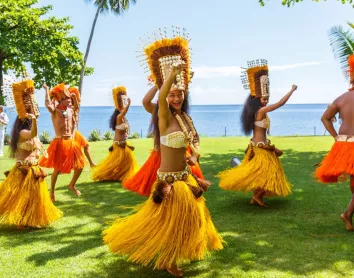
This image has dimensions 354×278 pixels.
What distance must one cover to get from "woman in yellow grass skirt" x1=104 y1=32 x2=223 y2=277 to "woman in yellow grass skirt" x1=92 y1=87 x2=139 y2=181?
12.8 ft

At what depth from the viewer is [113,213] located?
16.5ft

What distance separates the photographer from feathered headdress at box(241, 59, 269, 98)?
516 cm

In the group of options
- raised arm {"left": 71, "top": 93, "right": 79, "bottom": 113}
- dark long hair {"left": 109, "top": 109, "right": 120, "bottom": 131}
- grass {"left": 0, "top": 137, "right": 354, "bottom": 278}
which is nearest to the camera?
grass {"left": 0, "top": 137, "right": 354, "bottom": 278}

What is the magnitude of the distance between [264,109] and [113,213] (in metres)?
2.19

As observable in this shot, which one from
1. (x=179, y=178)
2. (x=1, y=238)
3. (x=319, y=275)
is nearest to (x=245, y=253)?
(x=319, y=275)

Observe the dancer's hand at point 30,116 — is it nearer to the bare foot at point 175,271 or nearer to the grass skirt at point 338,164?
the bare foot at point 175,271

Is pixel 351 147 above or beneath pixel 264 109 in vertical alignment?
beneath

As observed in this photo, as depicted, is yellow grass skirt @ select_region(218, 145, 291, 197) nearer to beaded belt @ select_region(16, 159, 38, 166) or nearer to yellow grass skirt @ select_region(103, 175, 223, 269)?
yellow grass skirt @ select_region(103, 175, 223, 269)

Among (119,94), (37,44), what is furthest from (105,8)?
(119,94)

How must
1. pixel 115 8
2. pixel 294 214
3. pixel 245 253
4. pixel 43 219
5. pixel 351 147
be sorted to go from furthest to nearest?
pixel 115 8, pixel 294 214, pixel 43 219, pixel 351 147, pixel 245 253

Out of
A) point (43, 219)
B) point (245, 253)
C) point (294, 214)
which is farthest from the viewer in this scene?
point (294, 214)

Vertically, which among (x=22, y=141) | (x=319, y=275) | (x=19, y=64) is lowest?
(x=319, y=275)

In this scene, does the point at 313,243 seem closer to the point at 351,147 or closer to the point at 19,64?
the point at 351,147

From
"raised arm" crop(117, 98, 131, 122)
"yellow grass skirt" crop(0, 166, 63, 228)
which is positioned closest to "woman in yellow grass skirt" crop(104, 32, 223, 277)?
"yellow grass skirt" crop(0, 166, 63, 228)
